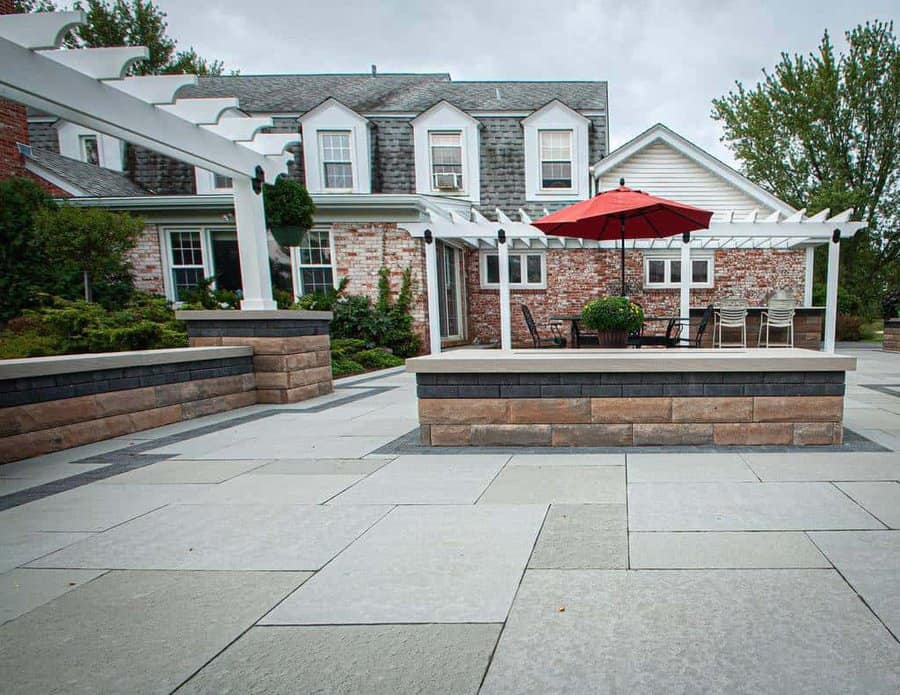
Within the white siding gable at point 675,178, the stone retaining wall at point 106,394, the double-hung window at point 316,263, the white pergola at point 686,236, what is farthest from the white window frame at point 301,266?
the white siding gable at point 675,178

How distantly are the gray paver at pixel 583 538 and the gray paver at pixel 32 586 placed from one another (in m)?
1.92

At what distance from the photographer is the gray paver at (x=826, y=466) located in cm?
322

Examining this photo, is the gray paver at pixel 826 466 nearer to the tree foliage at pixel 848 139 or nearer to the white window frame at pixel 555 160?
Result: the white window frame at pixel 555 160

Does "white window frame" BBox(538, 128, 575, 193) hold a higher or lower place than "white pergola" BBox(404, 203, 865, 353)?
higher

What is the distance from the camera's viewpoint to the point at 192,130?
5668 millimetres

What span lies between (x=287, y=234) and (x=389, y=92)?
925 cm

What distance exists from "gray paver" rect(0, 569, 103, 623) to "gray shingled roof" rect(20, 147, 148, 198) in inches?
492

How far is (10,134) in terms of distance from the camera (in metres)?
11.5

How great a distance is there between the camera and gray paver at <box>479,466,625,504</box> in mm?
2969

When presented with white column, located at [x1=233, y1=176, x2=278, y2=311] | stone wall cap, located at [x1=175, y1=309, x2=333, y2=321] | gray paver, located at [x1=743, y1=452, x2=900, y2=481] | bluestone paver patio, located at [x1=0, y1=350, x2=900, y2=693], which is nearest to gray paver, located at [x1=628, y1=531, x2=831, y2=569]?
bluestone paver patio, located at [x1=0, y1=350, x2=900, y2=693]

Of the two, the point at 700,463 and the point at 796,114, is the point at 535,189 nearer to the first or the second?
the point at 700,463

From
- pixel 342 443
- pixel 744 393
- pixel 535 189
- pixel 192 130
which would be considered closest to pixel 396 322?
pixel 535 189

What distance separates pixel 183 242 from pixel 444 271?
21.7 feet

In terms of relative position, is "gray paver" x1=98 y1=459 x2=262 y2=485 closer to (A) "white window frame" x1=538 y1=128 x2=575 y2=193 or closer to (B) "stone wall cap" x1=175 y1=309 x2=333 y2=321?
(B) "stone wall cap" x1=175 y1=309 x2=333 y2=321
